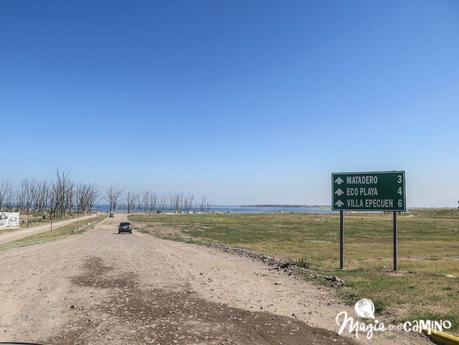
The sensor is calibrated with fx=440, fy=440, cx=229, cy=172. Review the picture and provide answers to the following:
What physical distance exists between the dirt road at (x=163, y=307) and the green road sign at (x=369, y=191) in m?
4.99

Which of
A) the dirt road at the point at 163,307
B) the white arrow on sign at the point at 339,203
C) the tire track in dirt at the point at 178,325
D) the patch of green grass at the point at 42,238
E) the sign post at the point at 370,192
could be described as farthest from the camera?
the patch of green grass at the point at 42,238

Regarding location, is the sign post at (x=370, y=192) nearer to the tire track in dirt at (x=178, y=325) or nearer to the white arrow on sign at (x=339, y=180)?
the white arrow on sign at (x=339, y=180)

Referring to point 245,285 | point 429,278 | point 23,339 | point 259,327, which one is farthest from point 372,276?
point 23,339

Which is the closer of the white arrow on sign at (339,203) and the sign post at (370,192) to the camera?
the sign post at (370,192)

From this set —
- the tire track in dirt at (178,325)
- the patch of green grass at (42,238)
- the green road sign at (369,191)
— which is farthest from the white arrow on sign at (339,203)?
the patch of green grass at (42,238)

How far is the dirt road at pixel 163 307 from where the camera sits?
7.74 meters

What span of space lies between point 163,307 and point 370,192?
1135 centimetres

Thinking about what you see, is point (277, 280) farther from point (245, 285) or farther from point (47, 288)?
point (47, 288)

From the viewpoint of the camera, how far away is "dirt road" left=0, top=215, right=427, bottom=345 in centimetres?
774

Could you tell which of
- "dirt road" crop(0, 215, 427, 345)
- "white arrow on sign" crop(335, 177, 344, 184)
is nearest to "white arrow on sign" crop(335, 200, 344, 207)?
"white arrow on sign" crop(335, 177, 344, 184)

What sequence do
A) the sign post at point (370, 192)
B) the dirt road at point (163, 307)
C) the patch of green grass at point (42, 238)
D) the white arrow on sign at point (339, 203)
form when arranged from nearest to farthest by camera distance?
the dirt road at point (163, 307) < the sign post at point (370, 192) < the white arrow on sign at point (339, 203) < the patch of green grass at point (42, 238)

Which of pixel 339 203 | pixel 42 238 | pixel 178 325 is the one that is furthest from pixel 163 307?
pixel 42 238

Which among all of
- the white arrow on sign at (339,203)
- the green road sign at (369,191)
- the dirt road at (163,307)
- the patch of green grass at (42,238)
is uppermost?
the green road sign at (369,191)

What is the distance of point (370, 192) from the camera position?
60.2 feet
